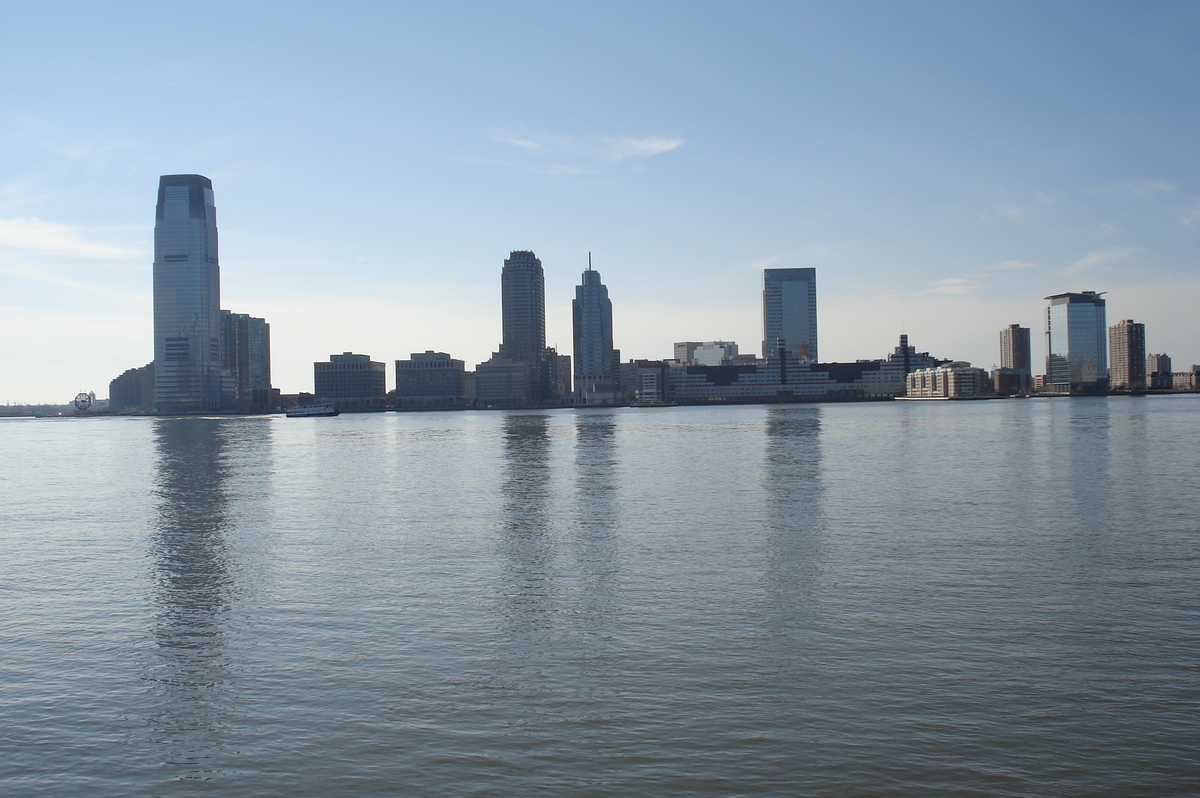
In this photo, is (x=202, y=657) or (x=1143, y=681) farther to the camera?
(x=202, y=657)

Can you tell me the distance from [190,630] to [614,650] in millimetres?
10895

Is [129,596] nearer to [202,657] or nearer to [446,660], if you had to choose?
[202,657]

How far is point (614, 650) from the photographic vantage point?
19.5 meters

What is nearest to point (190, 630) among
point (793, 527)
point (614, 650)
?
point (614, 650)

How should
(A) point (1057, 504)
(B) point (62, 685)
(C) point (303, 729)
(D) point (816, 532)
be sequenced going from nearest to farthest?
(C) point (303, 729)
(B) point (62, 685)
(D) point (816, 532)
(A) point (1057, 504)

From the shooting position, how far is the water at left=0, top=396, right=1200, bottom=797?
13.9 metres

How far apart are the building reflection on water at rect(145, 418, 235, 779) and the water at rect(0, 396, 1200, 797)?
0.12 metres

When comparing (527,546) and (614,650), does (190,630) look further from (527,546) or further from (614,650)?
(527,546)

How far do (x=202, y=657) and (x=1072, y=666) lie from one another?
18.4 m

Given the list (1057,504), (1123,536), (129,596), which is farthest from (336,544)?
(1057,504)

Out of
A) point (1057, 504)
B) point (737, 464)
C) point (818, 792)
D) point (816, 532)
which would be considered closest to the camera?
point (818, 792)

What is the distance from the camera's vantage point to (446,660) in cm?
1902

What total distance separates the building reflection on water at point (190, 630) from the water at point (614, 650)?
4.5 inches

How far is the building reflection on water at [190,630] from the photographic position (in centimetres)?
1562
